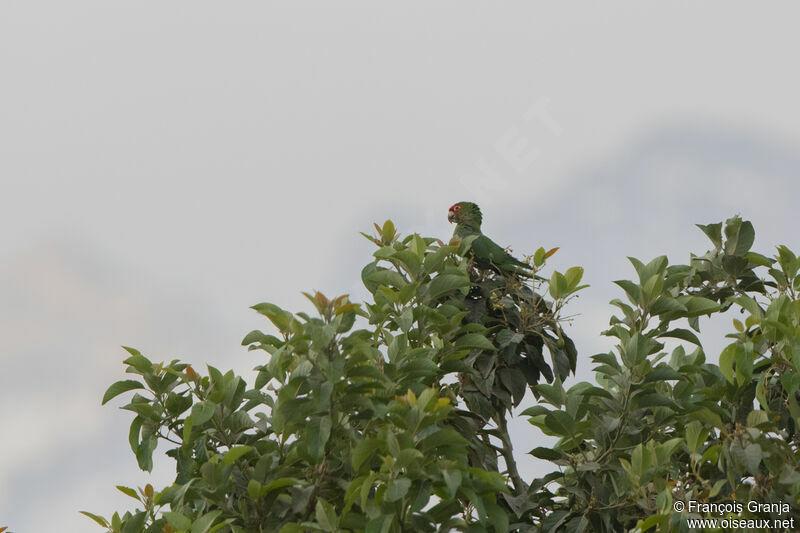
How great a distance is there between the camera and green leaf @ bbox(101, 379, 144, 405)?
493 cm

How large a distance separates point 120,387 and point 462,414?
1857 millimetres

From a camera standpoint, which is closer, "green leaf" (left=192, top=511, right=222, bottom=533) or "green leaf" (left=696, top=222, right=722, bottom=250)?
"green leaf" (left=192, top=511, right=222, bottom=533)

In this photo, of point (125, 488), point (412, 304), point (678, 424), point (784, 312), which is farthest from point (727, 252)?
point (125, 488)

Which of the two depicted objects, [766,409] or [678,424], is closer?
[766,409]

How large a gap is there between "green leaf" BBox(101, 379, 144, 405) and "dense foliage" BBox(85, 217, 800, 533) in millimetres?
10

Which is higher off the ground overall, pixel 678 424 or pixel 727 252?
pixel 727 252

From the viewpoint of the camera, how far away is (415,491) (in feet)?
13.9

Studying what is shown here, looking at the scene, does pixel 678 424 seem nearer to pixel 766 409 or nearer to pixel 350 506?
pixel 766 409

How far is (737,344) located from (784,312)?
35 centimetres

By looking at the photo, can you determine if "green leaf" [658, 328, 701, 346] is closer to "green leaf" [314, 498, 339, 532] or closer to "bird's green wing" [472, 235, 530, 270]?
"bird's green wing" [472, 235, 530, 270]

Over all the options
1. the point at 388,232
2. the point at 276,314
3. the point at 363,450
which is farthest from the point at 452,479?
the point at 388,232

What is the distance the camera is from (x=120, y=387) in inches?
196

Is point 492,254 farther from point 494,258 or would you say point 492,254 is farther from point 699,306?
point 699,306

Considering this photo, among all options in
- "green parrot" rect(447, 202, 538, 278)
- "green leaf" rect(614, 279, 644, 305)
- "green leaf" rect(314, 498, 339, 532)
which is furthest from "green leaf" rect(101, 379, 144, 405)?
"green leaf" rect(614, 279, 644, 305)
